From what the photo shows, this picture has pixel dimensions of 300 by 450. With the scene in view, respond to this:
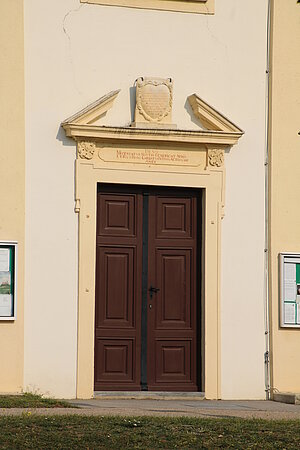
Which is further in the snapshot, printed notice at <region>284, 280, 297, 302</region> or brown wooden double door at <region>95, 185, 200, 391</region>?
printed notice at <region>284, 280, 297, 302</region>

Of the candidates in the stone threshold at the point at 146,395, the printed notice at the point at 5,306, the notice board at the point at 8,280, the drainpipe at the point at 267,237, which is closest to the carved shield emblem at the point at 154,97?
the drainpipe at the point at 267,237

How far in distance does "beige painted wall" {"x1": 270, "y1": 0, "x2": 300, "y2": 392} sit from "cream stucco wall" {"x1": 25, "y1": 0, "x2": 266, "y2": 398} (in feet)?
0.59

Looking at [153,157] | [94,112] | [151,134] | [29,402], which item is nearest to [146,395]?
[29,402]

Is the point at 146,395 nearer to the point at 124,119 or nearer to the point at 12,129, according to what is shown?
the point at 124,119

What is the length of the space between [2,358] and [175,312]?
246cm

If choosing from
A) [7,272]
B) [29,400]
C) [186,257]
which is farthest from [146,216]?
[29,400]

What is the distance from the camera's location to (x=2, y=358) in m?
14.6

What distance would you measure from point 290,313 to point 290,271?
0.57 m

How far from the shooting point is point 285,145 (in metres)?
15.9

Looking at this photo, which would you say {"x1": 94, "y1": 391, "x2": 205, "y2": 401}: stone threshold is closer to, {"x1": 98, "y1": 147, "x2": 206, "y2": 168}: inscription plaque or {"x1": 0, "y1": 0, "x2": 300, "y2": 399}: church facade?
{"x1": 0, "y1": 0, "x2": 300, "y2": 399}: church facade

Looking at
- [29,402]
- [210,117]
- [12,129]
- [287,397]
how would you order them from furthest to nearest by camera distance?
[210,117] → [287,397] → [12,129] → [29,402]

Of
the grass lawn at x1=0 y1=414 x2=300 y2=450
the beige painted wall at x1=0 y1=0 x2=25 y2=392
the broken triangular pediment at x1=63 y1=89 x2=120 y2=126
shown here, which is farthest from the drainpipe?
the grass lawn at x1=0 y1=414 x2=300 y2=450

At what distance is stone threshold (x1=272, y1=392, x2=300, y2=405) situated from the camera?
1488cm

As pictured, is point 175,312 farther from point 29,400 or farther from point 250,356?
point 29,400
